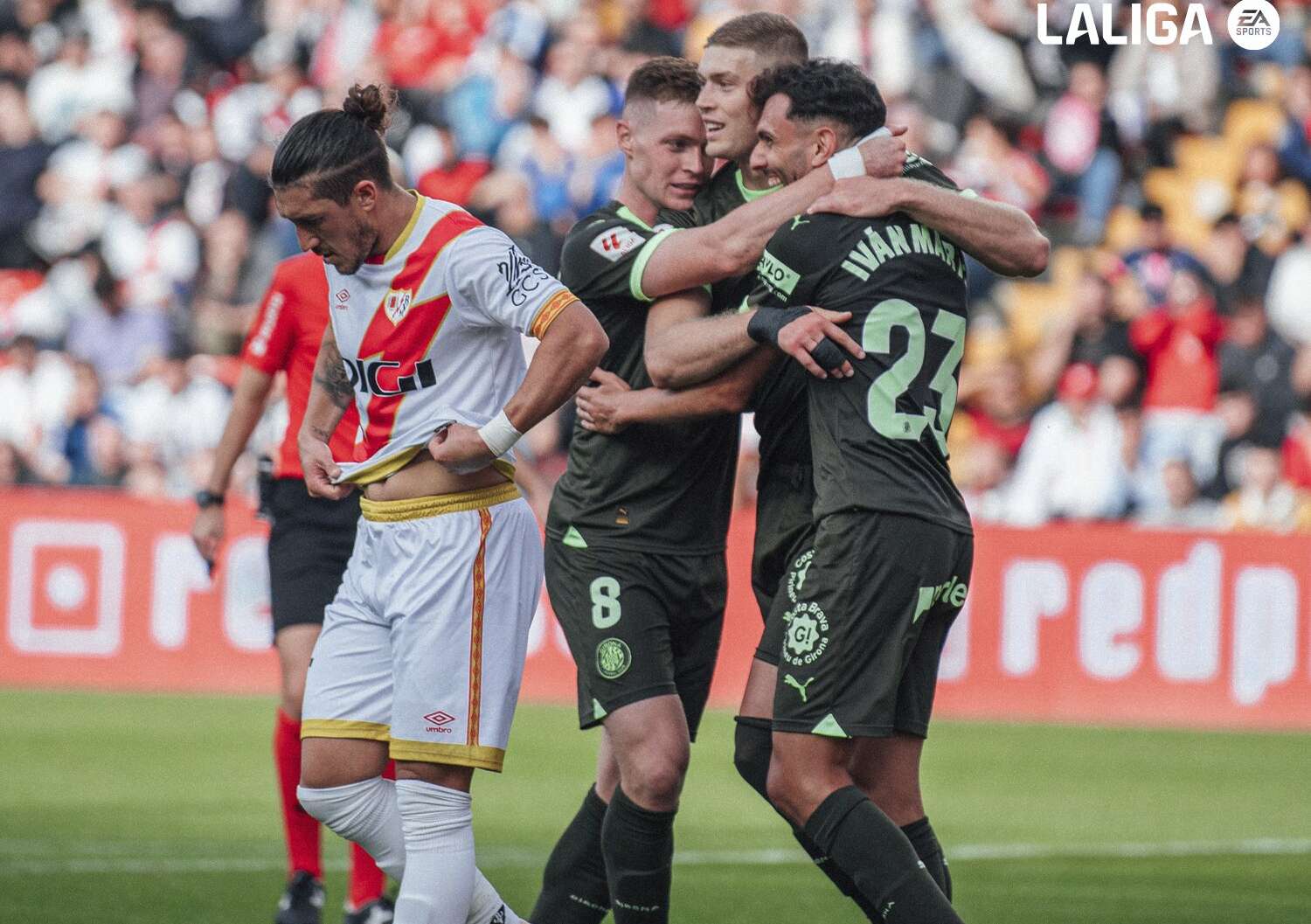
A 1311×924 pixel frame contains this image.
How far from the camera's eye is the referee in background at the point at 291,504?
24.0 ft

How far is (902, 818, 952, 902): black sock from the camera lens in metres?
5.63

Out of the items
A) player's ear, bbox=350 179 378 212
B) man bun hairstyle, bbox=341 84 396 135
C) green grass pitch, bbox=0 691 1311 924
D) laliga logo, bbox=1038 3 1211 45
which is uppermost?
laliga logo, bbox=1038 3 1211 45

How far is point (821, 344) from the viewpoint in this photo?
5.17 metres

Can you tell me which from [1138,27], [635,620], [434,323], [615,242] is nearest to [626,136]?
[615,242]

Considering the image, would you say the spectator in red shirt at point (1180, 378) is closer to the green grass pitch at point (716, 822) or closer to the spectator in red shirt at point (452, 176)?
the green grass pitch at point (716, 822)

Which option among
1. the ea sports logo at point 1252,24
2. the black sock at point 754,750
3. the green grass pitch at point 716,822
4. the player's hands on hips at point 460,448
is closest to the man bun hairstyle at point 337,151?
the player's hands on hips at point 460,448

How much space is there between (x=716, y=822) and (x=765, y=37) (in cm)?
482

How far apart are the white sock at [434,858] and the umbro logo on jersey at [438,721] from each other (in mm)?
140

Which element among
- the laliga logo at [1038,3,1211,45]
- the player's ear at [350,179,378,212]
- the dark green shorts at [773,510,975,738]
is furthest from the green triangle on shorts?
the laliga logo at [1038,3,1211,45]

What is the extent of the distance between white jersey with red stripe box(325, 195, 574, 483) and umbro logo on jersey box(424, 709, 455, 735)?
0.66 meters

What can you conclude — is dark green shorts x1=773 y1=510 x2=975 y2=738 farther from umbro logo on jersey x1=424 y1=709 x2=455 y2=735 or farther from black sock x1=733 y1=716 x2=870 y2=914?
umbro logo on jersey x1=424 y1=709 x2=455 y2=735

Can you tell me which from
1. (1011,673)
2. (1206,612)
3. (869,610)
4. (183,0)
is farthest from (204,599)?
(869,610)

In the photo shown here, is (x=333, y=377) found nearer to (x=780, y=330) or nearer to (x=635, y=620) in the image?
(x=635, y=620)

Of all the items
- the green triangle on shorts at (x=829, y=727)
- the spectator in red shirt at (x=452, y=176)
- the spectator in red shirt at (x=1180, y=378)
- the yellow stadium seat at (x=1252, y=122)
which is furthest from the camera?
the spectator in red shirt at (x=452, y=176)
